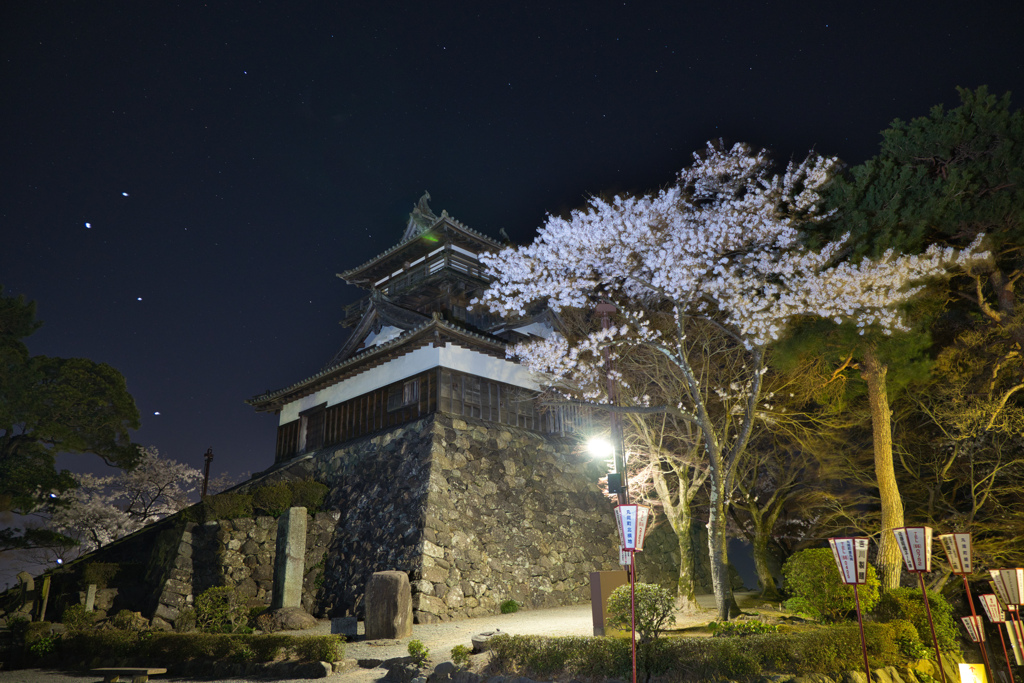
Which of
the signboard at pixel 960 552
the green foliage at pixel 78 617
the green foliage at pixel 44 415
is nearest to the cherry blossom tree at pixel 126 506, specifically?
the green foliage at pixel 44 415

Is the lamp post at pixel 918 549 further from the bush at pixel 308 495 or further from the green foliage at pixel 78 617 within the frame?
the green foliage at pixel 78 617

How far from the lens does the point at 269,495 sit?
1609 centimetres

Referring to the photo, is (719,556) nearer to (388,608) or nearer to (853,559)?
(853,559)

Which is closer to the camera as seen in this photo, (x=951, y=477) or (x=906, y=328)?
(x=906, y=328)

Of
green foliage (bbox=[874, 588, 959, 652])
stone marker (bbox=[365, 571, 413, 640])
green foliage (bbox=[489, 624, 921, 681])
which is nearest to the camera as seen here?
green foliage (bbox=[489, 624, 921, 681])

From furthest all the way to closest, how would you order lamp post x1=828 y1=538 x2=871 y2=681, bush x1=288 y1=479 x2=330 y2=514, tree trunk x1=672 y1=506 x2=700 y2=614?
bush x1=288 y1=479 x2=330 y2=514
tree trunk x1=672 y1=506 x2=700 y2=614
lamp post x1=828 y1=538 x2=871 y2=681

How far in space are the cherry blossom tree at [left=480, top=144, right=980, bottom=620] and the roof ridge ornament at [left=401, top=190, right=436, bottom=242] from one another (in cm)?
1059

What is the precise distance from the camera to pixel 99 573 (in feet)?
46.9

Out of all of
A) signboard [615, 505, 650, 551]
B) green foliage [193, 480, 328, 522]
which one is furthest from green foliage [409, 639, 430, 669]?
green foliage [193, 480, 328, 522]

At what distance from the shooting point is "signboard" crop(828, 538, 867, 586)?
7438 mm

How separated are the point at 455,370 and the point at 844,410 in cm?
1045

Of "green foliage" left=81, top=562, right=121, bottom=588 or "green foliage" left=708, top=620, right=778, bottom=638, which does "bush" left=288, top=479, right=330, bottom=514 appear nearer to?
"green foliage" left=81, top=562, right=121, bottom=588

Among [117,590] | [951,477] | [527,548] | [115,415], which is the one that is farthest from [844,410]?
[115,415]

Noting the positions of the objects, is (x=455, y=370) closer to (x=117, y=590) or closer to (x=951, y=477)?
(x=117, y=590)
